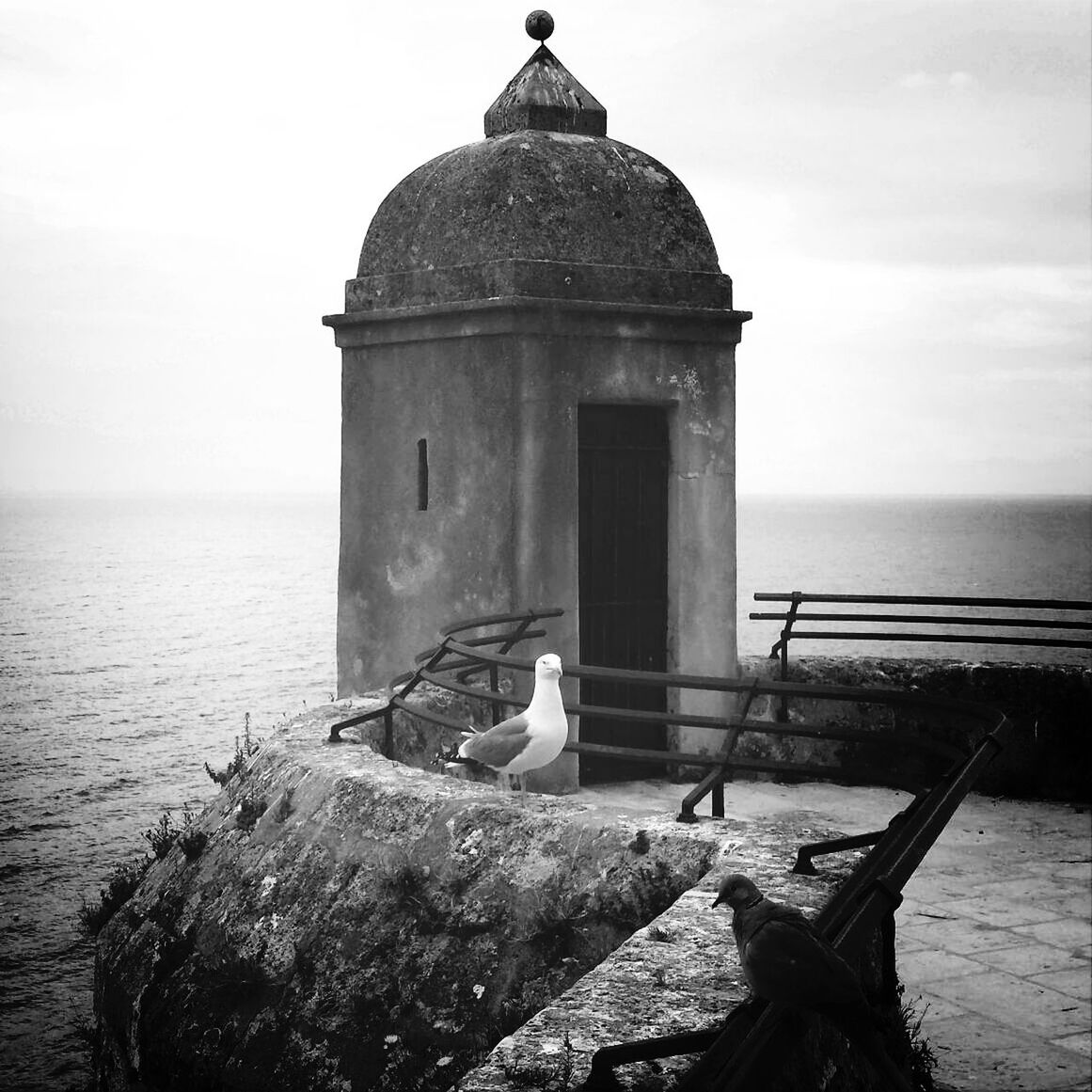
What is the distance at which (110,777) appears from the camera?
20.6 m

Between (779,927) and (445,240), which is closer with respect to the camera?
(779,927)

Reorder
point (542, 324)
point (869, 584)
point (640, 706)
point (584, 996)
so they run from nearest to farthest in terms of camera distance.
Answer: point (584, 996) → point (542, 324) → point (640, 706) → point (869, 584)

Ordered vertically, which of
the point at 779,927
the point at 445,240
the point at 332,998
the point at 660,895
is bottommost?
the point at 332,998

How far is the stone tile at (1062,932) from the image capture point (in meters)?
7.36

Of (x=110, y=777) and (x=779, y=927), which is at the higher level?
(x=779, y=927)

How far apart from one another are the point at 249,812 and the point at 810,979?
3.88 metres

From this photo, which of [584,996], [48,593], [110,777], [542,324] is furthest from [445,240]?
[48,593]

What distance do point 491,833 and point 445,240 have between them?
206 inches

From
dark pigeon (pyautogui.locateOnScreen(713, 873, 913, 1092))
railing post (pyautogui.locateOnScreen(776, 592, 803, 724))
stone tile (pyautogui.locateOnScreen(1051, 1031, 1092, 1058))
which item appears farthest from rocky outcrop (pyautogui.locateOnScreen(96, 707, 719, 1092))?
railing post (pyautogui.locateOnScreen(776, 592, 803, 724))

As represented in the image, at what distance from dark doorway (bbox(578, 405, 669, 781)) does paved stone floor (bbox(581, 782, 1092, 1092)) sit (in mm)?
510

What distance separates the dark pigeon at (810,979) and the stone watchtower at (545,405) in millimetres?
5909

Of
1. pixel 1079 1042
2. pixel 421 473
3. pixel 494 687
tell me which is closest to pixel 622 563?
pixel 421 473

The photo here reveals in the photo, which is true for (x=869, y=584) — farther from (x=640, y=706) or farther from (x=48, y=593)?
(x=640, y=706)

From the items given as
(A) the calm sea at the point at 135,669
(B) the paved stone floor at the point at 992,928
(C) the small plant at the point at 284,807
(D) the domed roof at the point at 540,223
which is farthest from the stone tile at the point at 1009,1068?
(A) the calm sea at the point at 135,669
